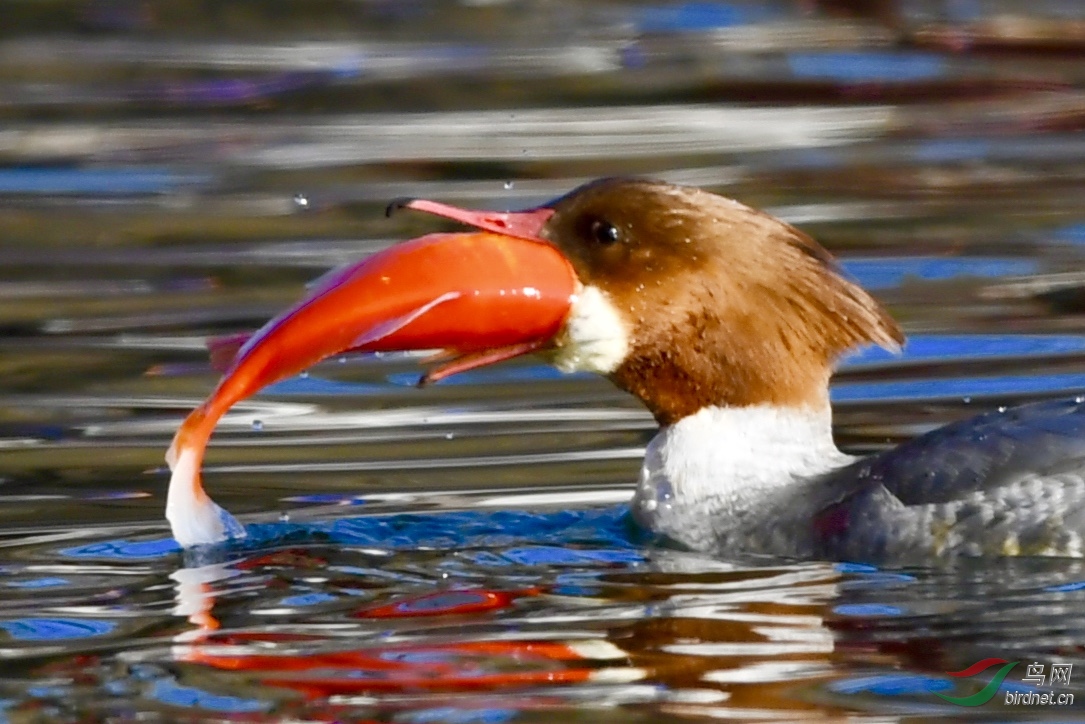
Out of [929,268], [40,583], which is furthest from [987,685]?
[929,268]

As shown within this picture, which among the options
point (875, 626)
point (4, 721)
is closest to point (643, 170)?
point (875, 626)

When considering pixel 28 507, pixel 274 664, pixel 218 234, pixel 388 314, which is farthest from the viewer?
pixel 218 234

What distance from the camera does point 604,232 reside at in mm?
7094

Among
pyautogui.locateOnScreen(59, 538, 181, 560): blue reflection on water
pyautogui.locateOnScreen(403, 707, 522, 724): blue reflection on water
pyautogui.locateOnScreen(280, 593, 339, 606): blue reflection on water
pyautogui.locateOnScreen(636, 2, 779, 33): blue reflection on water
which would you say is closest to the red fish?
pyautogui.locateOnScreen(59, 538, 181, 560): blue reflection on water

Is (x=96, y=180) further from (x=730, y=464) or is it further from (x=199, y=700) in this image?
(x=199, y=700)

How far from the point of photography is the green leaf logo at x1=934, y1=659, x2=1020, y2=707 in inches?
212

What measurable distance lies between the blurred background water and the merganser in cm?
15

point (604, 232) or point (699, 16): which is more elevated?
point (699, 16)

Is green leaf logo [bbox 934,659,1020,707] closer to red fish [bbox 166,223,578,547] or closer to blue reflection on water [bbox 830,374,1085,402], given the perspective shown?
red fish [bbox 166,223,578,547]

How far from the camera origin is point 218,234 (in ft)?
40.2

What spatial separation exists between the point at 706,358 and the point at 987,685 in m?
1.90

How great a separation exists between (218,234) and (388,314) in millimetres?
5634

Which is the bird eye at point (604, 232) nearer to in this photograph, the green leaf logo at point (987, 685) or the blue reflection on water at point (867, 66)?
the green leaf logo at point (987, 685)

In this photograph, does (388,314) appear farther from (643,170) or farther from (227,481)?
(643,170)
